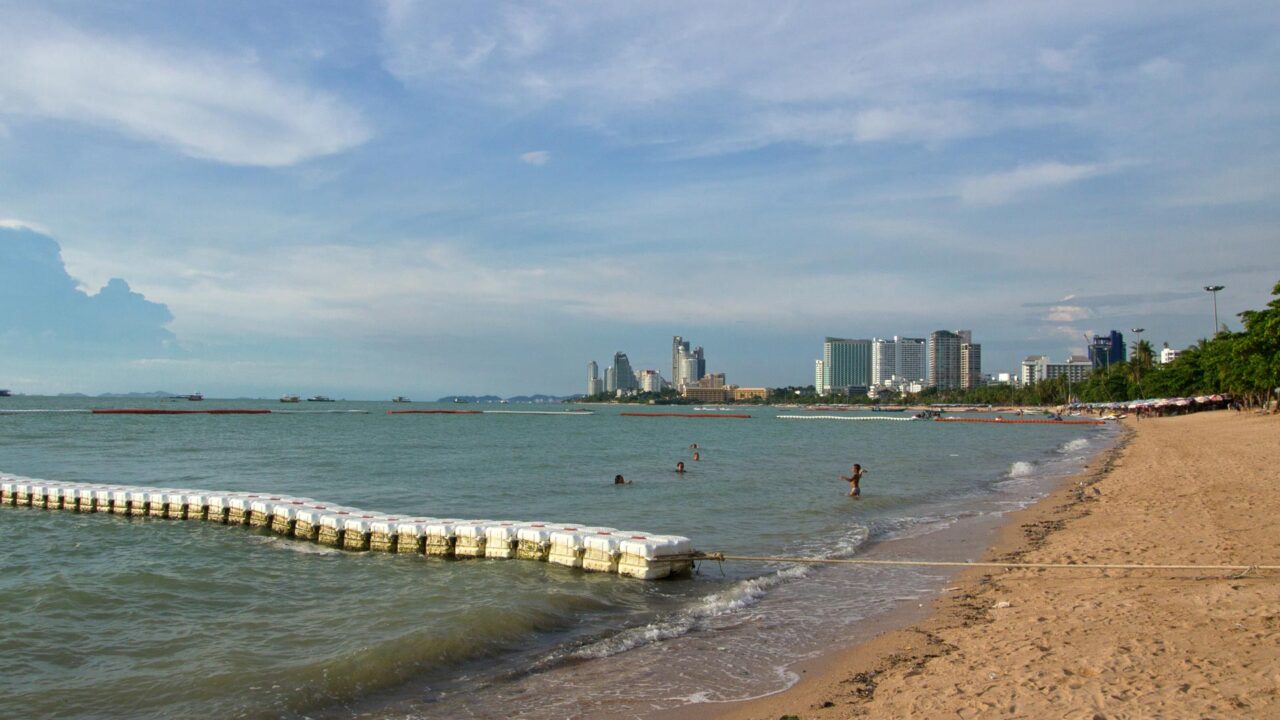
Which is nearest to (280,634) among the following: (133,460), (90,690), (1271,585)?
(90,690)

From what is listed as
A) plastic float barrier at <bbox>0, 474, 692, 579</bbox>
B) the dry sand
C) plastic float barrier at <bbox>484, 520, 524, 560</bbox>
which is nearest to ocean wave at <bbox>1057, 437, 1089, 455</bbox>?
the dry sand

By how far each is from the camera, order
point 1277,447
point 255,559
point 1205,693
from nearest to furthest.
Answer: point 1205,693 → point 255,559 → point 1277,447

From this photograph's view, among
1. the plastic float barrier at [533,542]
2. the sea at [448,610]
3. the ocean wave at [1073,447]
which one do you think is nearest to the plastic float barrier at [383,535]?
the sea at [448,610]

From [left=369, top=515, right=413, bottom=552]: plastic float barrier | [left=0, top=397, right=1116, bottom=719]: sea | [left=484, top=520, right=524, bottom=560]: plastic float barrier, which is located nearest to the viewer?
[left=0, top=397, right=1116, bottom=719]: sea

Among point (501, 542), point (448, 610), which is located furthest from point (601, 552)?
point (448, 610)

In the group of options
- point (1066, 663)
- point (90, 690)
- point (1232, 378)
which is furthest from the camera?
point (1232, 378)

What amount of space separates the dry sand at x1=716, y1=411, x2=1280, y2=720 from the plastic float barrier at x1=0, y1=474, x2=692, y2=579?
5.04m

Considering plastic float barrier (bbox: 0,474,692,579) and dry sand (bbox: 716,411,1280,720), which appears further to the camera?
plastic float barrier (bbox: 0,474,692,579)

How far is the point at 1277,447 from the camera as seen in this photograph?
32375 mm

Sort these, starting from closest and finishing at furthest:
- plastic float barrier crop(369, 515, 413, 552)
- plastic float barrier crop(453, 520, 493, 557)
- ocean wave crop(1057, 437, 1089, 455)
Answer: plastic float barrier crop(453, 520, 493, 557) < plastic float barrier crop(369, 515, 413, 552) < ocean wave crop(1057, 437, 1089, 455)

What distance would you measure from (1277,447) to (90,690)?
39630 millimetres

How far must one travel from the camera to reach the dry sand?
7066 millimetres

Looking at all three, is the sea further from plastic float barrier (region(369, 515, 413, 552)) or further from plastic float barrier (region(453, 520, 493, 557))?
plastic float barrier (region(453, 520, 493, 557))

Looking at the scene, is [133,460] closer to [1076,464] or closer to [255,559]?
[255,559]
